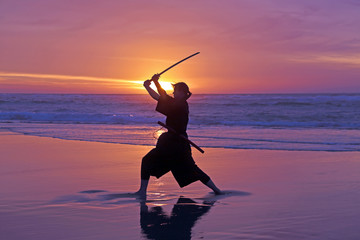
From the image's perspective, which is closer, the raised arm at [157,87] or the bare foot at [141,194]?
the raised arm at [157,87]

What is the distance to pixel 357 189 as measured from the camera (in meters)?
6.21

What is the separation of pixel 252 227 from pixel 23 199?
8.68ft

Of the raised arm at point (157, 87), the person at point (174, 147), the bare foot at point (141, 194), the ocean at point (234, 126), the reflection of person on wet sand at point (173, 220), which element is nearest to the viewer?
the reflection of person on wet sand at point (173, 220)

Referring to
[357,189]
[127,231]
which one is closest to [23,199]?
[127,231]

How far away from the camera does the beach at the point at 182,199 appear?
4301 millimetres

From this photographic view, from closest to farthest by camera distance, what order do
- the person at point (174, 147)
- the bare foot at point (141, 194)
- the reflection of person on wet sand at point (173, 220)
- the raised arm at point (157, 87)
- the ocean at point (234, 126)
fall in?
the reflection of person on wet sand at point (173, 220) < the raised arm at point (157, 87) < the person at point (174, 147) < the bare foot at point (141, 194) < the ocean at point (234, 126)

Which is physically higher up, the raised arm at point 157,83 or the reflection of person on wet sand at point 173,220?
the raised arm at point 157,83

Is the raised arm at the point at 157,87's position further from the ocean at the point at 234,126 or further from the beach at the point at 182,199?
the ocean at the point at 234,126

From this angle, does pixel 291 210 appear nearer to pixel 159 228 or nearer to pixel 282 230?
pixel 282 230

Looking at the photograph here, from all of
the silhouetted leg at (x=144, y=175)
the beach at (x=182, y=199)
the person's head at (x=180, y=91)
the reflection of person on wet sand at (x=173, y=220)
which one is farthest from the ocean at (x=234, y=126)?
the reflection of person on wet sand at (x=173, y=220)

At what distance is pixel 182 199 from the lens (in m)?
5.79

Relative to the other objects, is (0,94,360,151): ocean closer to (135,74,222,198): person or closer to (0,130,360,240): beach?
(0,130,360,240): beach

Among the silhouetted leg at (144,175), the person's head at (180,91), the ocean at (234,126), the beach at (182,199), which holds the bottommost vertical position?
the ocean at (234,126)

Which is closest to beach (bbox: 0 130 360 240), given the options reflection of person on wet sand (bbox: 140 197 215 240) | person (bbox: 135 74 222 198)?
reflection of person on wet sand (bbox: 140 197 215 240)
